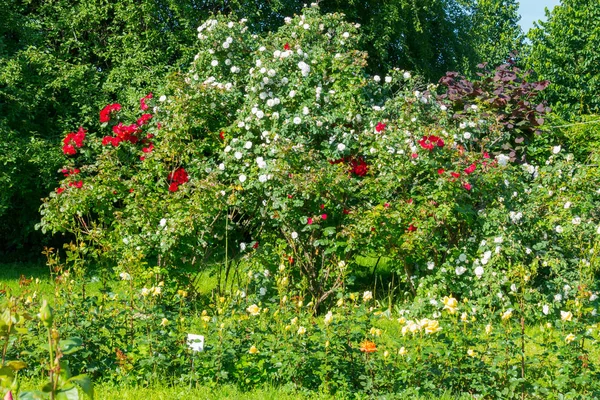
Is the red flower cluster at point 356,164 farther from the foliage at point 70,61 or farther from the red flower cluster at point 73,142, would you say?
the foliage at point 70,61

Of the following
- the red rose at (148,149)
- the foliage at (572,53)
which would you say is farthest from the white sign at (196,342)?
the foliage at (572,53)

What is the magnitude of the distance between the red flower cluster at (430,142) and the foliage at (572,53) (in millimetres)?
8909

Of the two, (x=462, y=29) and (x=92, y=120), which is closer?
(x=92, y=120)

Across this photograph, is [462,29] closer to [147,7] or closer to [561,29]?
[561,29]

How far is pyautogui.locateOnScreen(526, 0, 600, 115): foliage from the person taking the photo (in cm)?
1353

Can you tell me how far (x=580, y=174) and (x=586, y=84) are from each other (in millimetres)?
8704

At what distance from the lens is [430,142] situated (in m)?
5.23

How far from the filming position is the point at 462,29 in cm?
1323

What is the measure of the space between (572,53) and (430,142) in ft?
34.0

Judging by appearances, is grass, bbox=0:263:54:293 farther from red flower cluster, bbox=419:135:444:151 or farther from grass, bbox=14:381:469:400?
red flower cluster, bbox=419:135:444:151

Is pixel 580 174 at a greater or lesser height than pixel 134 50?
lesser

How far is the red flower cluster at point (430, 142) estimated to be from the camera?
17.1 feet

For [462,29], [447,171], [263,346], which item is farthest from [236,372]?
[462,29]

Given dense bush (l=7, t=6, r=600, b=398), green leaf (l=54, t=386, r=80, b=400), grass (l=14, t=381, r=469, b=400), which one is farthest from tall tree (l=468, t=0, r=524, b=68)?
green leaf (l=54, t=386, r=80, b=400)
